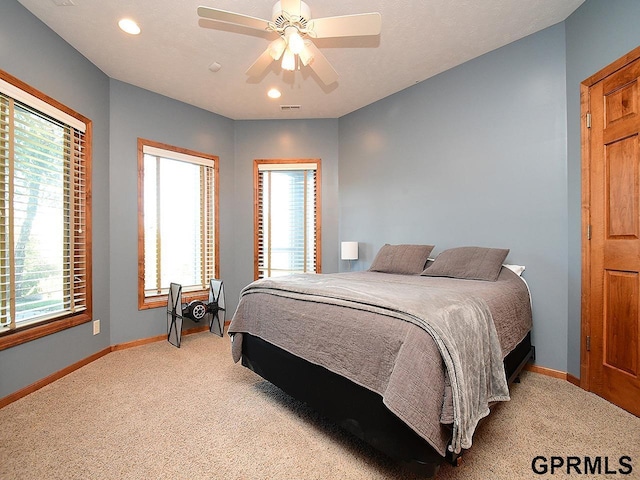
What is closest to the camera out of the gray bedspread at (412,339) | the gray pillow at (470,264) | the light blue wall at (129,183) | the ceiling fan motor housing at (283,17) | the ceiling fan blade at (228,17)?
the gray bedspread at (412,339)

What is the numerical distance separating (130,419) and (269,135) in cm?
369

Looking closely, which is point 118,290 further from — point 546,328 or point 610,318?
point 610,318

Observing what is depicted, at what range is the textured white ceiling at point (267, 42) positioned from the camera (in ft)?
7.61

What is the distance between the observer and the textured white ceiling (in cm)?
232

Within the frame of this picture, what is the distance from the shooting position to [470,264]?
8.80 ft

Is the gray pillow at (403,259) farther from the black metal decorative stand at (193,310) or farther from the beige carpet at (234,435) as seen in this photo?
the black metal decorative stand at (193,310)

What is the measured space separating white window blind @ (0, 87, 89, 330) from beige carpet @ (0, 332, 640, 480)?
69cm

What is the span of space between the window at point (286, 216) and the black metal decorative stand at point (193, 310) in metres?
0.81

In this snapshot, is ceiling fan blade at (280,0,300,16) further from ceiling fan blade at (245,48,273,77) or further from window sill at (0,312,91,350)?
window sill at (0,312,91,350)

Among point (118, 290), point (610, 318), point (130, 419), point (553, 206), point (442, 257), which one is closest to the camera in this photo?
point (130, 419)

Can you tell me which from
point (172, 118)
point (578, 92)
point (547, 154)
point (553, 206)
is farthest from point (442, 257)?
point (172, 118)

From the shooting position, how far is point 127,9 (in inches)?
91.4

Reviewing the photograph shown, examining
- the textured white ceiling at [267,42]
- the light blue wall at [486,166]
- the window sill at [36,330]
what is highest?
the textured white ceiling at [267,42]

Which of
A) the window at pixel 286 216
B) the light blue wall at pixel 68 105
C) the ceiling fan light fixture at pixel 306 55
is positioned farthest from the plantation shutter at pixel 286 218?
the ceiling fan light fixture at pixel 306 55
